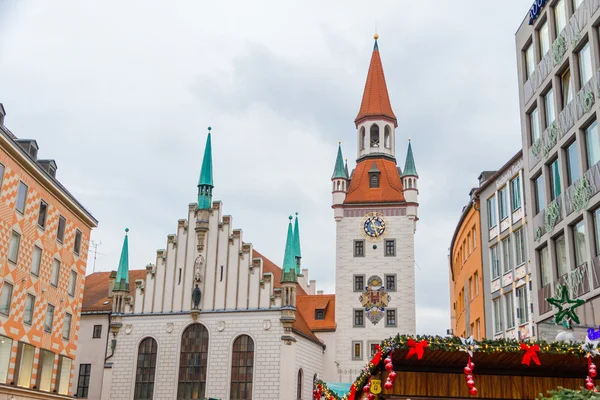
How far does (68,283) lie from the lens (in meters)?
38.4

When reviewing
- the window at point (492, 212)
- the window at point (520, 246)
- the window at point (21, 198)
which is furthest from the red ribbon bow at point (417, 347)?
the window at point (21, 198)

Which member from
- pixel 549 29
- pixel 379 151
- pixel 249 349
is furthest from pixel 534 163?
pixel 379 151

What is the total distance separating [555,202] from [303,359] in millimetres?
29934

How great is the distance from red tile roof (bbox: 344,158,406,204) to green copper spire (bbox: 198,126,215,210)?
1105cm

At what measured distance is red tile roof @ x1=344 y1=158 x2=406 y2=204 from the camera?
191 ft

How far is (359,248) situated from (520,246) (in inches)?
1095

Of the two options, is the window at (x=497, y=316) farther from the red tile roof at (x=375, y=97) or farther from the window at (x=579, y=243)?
the red tile roof at (x=375, y=97)

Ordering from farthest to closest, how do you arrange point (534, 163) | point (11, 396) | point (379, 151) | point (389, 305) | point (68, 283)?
1. point (379, 151)
2. point (389, 305)
3. point (68, 283)
4. point (11, 396)
5. point (534, 163)

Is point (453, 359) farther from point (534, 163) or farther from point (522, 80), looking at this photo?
point (522, 80)

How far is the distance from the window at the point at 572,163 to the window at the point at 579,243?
1.51 metres

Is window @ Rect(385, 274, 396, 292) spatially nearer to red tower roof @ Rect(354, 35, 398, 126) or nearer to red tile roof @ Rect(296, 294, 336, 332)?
red tile roof @ Rect(296, 294, 336, 332)

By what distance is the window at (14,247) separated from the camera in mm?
32125

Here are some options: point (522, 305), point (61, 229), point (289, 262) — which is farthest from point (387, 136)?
point (522, 305)

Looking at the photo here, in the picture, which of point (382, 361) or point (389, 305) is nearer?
point (382, 361)
